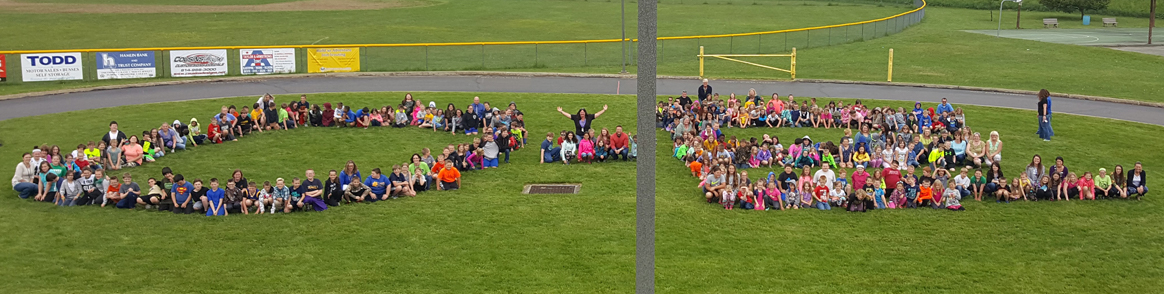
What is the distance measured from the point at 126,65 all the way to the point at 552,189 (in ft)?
82.6

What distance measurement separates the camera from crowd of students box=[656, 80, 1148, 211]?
20672 millimetres

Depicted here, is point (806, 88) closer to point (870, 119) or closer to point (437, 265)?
point (870, 119)

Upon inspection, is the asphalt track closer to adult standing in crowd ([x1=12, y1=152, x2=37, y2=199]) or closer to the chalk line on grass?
adult standing in crowd ([x1=12, y1=152, x2=37, y2=199])

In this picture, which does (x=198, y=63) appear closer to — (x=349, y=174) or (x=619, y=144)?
Result: (x=349, y=174)

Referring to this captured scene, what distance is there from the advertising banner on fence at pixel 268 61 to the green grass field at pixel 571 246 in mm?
18867

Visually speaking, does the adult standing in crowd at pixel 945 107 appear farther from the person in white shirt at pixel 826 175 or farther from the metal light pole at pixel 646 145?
the metal light pole at pixel 646 145

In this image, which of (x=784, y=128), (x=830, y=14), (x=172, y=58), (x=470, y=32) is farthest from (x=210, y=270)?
(x=830, y=14)

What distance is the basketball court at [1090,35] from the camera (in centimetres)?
5737

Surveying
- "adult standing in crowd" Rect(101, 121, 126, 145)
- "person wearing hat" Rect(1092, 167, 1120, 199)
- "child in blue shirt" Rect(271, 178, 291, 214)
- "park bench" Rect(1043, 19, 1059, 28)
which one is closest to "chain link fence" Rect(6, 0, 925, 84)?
"park bench" Rect(1043, 19, 1059, 28)

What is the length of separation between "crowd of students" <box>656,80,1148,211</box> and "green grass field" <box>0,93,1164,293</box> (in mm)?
397

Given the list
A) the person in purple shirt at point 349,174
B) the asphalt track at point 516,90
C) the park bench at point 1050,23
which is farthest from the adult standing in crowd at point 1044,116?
the park bench at point 1050,23

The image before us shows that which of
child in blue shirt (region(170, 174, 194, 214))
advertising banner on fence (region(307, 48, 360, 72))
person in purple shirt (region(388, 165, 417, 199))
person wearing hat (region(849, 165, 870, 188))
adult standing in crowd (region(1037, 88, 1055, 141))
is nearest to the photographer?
child in blue shirt (region(170, 174, 194, 214))

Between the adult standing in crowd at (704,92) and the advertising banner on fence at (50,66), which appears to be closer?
the adult standing in crowd at (704,92)

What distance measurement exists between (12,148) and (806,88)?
86.6ft
